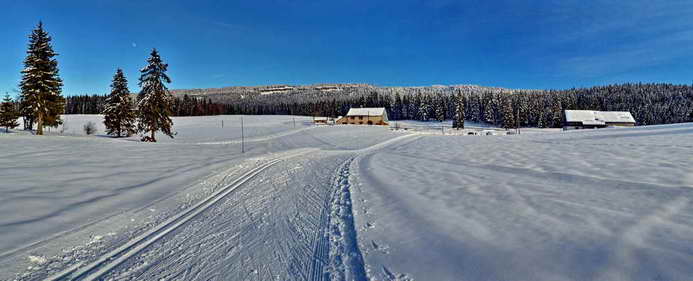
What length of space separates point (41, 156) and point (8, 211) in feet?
36.0

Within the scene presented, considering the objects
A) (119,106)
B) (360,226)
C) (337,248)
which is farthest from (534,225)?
(119,106)

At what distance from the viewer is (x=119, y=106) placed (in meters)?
38.4

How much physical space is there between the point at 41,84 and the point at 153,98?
9058mm

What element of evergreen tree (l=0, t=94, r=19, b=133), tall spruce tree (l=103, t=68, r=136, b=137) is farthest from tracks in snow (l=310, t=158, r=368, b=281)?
evergreen tree (l=0, t=94, r=19, b=133)

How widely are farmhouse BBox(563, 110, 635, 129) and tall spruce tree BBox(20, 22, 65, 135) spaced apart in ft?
306

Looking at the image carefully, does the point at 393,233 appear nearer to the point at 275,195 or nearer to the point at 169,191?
the point at 275,195

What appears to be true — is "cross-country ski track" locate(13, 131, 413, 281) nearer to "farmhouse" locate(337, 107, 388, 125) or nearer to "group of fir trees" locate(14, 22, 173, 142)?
"group of fir trees" locate(14, 22, 173, 142)

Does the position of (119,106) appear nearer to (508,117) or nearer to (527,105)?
(508,117)

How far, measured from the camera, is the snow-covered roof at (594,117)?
74.1 metres

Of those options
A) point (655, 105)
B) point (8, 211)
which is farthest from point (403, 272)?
point (655, 105)

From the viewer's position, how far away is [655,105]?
87.4 metres

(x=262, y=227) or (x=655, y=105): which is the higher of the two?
(x=655, y=105)

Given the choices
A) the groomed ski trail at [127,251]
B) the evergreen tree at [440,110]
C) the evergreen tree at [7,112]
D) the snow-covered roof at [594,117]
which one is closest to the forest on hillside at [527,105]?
the evergreen tree at [440,110]

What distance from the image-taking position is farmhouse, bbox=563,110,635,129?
73562mm
